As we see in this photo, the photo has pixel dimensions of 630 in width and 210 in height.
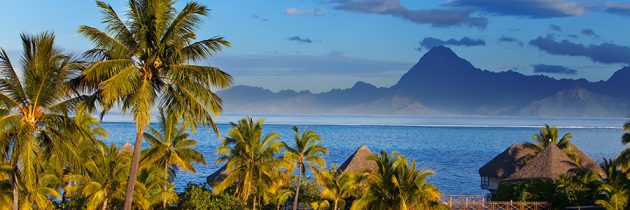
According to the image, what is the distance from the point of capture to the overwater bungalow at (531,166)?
167 ft

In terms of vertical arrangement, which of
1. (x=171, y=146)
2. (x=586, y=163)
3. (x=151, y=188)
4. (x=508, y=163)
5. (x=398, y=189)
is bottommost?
(x=151, y=188)

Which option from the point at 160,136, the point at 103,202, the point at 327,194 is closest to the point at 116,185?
the point at 103,202

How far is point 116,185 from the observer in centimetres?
3600

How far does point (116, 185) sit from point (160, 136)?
19.1ft

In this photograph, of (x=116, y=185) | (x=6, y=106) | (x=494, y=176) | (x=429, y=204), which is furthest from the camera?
(x=494, y=176)

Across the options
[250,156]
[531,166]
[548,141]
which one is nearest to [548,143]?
[548,141]

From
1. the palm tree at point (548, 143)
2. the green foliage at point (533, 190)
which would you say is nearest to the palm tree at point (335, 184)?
the green foliage at point (533, 190)

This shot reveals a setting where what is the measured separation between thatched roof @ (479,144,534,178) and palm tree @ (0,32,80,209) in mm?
40380

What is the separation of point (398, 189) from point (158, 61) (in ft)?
37.1

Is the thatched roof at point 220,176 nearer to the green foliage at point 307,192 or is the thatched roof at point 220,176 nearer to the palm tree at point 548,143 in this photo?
the green foliage at point 307,192

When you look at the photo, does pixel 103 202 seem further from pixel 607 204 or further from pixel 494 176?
pixel 494 176

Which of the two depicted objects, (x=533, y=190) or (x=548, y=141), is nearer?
(x=533, y=190)

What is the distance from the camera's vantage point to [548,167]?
51.2 m

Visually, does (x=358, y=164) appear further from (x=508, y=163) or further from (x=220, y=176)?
(x=508, y=163)
